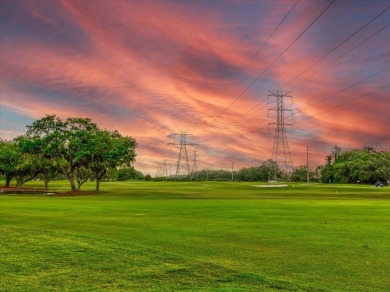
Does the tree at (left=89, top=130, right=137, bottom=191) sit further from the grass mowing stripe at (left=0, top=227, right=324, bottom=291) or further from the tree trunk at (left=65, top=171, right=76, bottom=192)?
the grass mowing stripe at (left=0, top=227, right=324, bottom=291)

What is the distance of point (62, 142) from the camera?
264 ft

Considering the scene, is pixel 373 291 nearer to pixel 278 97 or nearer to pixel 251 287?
pixel 251 287

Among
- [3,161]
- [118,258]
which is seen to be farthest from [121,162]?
[118,258]

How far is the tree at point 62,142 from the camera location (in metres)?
79.5

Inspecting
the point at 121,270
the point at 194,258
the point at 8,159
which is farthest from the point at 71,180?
the point at 121,270

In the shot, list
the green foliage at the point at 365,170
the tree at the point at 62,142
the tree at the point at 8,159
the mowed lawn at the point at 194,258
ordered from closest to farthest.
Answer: the mowed lawn at the point at 194,258, the tree at the point at 62,142, the tree at the point at 8,159, the green foliage at the point at 365,170

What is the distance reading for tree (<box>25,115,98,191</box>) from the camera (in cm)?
7950

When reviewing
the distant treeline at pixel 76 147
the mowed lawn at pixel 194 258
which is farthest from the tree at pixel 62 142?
the mowed lawn at pixel 194 258

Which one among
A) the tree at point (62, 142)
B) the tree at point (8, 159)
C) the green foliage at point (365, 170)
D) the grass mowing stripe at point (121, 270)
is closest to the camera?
the grass mowing stripe at point (121, 270)

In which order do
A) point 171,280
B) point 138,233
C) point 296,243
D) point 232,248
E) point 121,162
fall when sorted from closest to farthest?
point 171,280 → point 232,248 → point 296,243 → point 138,233 → point 121,162

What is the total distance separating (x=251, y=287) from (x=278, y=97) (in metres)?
110

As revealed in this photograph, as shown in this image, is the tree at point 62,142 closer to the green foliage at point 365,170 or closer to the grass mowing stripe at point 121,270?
the grass mowing stripe at point 121,270

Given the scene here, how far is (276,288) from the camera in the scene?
33.8 ft

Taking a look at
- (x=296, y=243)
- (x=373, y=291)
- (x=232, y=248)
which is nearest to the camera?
(x=373, y=291)
